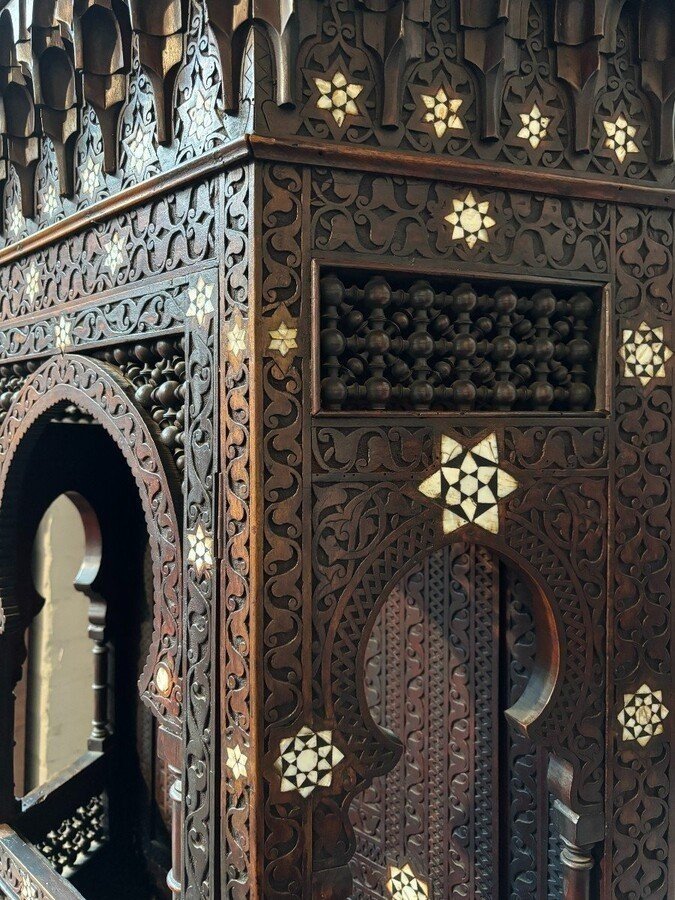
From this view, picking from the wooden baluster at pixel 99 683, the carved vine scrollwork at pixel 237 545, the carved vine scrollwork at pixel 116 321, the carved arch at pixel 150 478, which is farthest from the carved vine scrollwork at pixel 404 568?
the wooden baluster at pixel 99 683

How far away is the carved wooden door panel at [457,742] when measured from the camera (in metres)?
1.80

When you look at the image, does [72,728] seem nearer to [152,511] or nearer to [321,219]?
[152,511]

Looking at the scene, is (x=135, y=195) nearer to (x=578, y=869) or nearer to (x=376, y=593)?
(x=376, y=593)

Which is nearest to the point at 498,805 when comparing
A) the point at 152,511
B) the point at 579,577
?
the point at 579,577

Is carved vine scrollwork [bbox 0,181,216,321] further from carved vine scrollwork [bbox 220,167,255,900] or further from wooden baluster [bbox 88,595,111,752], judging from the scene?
wooden baluster [bbox 88,595,111,752]

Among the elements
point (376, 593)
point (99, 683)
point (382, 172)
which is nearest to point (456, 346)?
point (382, 172)

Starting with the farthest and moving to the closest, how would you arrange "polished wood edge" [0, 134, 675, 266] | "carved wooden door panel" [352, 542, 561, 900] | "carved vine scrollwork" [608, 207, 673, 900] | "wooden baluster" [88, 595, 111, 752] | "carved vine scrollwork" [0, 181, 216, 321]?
"wooden baluster" [88, 595, 111, 752] < "carved wooden door panel" [352, 542, 561, 900] < "carved vine scrollwork" [608, 207, 673, 900] < "carved vine scrollwork" [0, 181, 216, 321] < "polished wood edge" [0, 134, 675, 266]

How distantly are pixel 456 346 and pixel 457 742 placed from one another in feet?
3.79

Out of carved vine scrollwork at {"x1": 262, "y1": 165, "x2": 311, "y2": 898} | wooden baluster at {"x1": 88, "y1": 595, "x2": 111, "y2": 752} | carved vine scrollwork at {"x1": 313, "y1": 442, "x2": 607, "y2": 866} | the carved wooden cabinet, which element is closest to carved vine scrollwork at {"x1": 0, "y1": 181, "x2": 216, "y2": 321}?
the carved wooden cabinet

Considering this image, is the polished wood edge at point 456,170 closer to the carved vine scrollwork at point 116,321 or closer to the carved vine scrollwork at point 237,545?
the carved vine scrollwork at point 237,545

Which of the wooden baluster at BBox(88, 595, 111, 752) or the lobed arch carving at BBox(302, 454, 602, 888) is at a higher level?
the lobed arch carving at BBox(302, 454, 602, 888)

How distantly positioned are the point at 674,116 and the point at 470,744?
146 centimetres

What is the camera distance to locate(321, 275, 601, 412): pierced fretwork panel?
121 centimetres

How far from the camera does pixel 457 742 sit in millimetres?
1972
